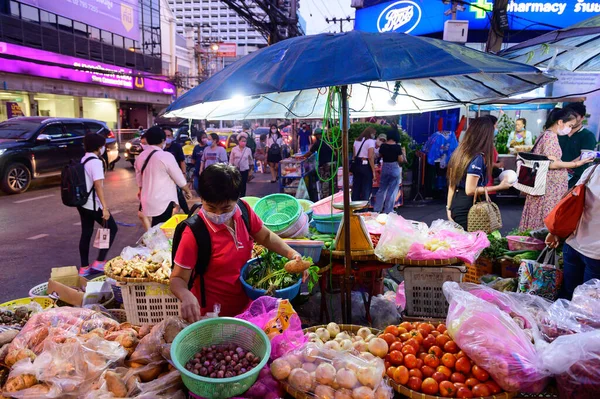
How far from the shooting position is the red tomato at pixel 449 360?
2.15m

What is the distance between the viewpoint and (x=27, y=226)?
8.01 metres

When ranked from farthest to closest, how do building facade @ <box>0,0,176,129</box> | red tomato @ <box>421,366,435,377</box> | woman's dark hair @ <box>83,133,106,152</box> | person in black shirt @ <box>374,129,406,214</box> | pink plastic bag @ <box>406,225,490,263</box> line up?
1. building facade @ <box>0,0,176,129</box>
2. person in black shirt @ <box>374,129,406,214</box>
3. woman's dark hair @ <box>83,133,106,152</box>
4. pink plastic bag @ <box>406,225,490,263</box>
5. red tomato @ <box>421,366,435,377</box>

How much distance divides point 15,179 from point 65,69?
17162 millimetres

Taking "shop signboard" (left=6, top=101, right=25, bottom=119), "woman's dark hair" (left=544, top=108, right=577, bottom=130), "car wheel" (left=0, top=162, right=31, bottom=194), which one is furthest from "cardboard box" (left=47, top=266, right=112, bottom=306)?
"shop signboard" (left=6, top=101, right=25, bottom=119)

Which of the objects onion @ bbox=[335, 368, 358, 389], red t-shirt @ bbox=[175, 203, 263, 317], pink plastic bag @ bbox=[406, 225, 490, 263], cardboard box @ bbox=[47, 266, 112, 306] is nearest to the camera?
onion @ bbox=[335, 368, 358, 389]

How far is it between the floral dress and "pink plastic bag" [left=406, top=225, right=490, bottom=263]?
99.3 inches

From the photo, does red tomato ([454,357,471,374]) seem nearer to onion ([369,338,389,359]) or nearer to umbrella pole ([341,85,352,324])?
onion ([369,338,389,359])

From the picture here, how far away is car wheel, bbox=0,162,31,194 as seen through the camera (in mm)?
10625

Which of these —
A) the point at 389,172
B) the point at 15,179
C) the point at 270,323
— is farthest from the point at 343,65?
the point at 15,179

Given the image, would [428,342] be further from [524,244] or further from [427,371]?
[524,244]

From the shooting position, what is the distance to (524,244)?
4.51 m

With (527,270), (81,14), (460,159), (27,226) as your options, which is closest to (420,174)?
(460,159)

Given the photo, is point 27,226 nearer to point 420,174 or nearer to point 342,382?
point 342,382

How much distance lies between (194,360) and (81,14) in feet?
107
